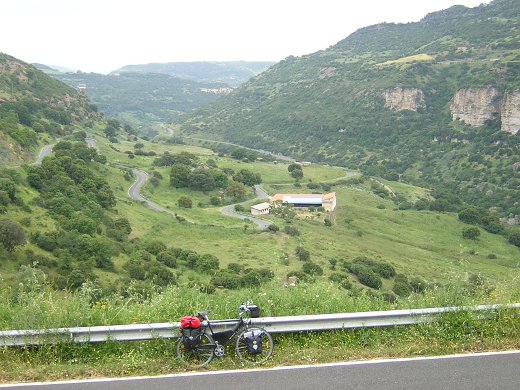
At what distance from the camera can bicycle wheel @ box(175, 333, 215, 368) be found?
7172mm

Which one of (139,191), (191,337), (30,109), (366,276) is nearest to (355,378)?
(191,337)

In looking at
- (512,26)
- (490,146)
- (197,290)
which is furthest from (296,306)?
(512,26)

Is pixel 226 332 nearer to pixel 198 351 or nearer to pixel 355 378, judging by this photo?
pixel 198 351

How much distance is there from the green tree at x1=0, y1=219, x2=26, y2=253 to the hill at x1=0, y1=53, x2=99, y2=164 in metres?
28.5

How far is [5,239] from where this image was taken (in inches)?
1341

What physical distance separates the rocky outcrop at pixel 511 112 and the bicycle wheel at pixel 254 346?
137632mm

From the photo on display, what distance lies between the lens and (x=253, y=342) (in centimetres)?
718

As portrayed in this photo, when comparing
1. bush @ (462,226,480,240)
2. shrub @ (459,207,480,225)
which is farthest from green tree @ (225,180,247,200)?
shrub @ (459,207,480,225)

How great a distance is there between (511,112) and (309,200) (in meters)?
80.1

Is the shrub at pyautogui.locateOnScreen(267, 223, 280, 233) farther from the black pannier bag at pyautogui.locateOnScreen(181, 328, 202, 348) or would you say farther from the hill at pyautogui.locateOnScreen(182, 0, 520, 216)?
the black pannier bag at pyautogui.locateOnScreen(181, 328, 202, 348)

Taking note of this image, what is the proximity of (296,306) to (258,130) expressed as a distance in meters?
185

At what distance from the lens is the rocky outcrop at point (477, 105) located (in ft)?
450

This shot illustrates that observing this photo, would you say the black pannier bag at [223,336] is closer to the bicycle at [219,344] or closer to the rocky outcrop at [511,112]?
the bicycle at [219,344]

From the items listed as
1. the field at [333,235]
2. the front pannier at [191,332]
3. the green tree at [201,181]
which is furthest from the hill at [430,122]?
the front pannier at [191,332]
